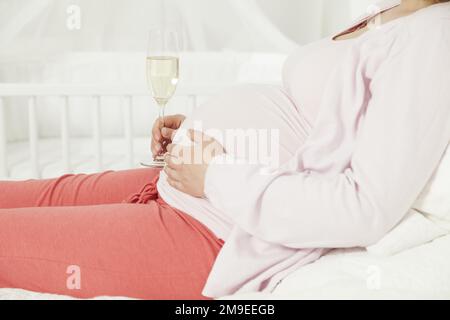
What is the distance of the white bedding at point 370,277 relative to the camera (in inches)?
25.0

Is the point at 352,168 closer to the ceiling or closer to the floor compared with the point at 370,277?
closer to the ceiling

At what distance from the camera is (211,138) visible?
920 mm

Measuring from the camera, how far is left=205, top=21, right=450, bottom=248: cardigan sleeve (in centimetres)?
71

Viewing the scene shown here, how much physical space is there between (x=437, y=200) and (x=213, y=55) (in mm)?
1515

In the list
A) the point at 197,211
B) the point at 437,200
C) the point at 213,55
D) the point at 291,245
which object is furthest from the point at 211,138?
the point at 213,55

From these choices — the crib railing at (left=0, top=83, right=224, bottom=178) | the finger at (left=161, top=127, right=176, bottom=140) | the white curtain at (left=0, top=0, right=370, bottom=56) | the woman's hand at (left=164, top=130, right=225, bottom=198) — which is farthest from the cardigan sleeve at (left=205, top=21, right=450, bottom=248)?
the white curtain at (left=0, top=0, right=370, bottom=56)

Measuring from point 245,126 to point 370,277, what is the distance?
36 centimetres

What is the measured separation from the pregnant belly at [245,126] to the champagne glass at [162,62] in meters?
0.24

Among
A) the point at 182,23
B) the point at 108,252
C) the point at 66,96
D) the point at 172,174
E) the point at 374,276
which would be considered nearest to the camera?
the point at 374,276

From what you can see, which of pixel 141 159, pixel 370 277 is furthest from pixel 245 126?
pixel 141 159

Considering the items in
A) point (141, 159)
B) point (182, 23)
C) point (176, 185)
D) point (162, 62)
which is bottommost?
point (141, 159)

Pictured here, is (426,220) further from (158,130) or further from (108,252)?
(158,130)

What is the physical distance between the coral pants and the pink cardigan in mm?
54

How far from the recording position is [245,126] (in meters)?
0.96
